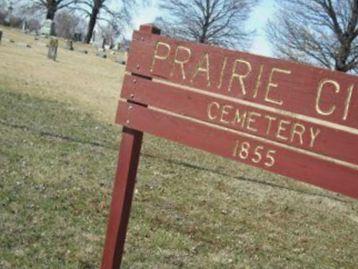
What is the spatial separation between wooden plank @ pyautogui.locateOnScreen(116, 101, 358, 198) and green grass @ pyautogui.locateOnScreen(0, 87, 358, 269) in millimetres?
1773

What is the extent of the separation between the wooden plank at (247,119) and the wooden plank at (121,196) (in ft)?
1.22

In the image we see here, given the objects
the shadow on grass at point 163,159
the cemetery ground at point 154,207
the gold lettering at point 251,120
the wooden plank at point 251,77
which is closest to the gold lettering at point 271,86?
the wooden plank at point 251,77

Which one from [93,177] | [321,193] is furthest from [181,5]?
[93,177]

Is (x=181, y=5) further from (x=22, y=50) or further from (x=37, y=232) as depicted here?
(x=37, y=232)

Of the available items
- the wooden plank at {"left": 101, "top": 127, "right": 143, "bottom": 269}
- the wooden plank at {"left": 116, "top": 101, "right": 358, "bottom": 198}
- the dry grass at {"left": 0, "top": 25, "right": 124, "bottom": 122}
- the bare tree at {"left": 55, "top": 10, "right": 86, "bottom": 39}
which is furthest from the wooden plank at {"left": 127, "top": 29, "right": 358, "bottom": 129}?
the bare tree at {"left": 55, "top": 10, "right": 86, "bottom": 39}

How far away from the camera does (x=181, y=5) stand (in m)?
52.9

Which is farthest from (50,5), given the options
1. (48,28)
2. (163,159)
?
(163,159)

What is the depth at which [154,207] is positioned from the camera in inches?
340

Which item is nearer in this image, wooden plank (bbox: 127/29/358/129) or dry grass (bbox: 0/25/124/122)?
wooden plank (bbox: 127/29/358/129)

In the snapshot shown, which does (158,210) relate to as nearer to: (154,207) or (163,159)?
(154,207)

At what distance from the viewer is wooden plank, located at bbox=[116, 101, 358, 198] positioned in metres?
4.34

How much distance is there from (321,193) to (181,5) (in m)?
41.7

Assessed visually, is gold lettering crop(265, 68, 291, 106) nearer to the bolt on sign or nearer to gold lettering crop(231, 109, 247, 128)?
the bolt on sign

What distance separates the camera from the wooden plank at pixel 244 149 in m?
4.34
